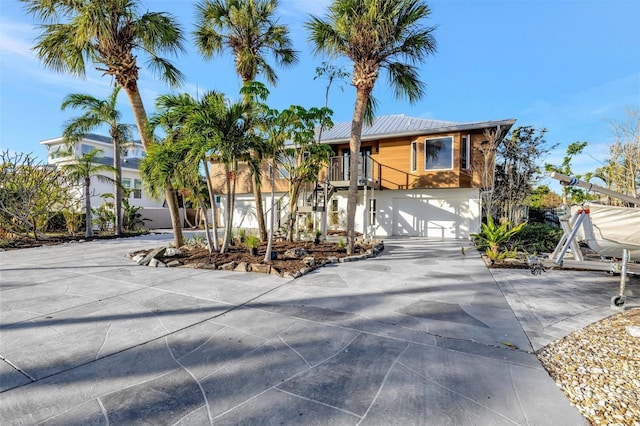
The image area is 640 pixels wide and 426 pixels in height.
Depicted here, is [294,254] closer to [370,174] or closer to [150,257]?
[150,257]

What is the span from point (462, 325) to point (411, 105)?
332 inches

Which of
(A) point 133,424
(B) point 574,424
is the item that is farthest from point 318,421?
(B) point 574,424

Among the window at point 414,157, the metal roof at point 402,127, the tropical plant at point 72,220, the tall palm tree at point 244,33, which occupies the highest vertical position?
the tall palm tree at point 244,33

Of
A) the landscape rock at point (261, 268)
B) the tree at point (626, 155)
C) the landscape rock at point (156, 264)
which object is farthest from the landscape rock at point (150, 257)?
the tree at point (626, 155)

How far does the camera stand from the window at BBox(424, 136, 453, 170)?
13578 millimetres

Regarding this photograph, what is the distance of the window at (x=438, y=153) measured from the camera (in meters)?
13.6

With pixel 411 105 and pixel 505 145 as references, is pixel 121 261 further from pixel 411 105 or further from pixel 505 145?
pixel 505 145

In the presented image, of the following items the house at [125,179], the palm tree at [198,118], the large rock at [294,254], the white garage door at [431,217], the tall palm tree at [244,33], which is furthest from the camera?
the house at [125,179]

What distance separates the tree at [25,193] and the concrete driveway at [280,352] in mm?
9069

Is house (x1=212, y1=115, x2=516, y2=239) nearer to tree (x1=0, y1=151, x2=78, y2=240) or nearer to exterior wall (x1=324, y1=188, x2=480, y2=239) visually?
exterior wall (x1=324, y1=188, x2=480, y2=239)

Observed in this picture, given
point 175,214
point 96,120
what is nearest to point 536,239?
point 175,214

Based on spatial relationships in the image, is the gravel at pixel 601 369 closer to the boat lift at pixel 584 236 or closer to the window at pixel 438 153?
the boat lift at pixel 584 236

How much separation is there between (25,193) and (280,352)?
14877mm

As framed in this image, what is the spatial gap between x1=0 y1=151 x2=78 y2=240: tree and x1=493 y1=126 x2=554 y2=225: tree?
63.8ft
